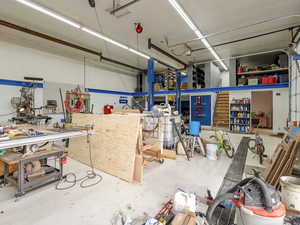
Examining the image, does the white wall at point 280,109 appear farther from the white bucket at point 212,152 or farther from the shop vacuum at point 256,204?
the shop vacuum at point 256,204

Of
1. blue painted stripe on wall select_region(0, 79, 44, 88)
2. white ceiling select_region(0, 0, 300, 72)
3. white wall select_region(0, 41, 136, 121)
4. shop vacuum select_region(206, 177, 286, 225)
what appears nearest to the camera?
shop vacuum select_region(206, 177, 286, 225)

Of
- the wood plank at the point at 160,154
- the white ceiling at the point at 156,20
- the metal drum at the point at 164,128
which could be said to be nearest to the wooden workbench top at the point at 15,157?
the wood plank at the point at 160,154

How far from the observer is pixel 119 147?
309cm

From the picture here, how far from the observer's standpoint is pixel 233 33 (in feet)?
20.0

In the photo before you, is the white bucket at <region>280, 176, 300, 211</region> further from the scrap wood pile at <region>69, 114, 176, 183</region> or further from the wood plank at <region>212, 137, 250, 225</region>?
the scrap wood pile at <region>69, 114, 176, 183</region>

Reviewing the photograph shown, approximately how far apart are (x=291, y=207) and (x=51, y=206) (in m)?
3.38

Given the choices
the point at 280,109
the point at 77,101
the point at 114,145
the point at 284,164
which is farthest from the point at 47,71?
the point at 280,109

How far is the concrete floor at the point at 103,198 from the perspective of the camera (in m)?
1.95

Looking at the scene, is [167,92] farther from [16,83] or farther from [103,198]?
[103,198]

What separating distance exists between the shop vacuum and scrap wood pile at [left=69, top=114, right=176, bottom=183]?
5.68 ft

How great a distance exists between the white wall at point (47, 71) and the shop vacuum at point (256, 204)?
27.9 feet

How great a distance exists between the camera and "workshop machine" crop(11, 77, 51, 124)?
572 cm

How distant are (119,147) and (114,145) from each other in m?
0.16

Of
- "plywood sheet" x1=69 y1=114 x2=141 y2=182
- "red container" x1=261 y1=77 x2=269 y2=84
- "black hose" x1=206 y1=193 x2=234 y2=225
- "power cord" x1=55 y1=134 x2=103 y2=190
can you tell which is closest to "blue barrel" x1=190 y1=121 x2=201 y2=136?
"plywood sheet" x1=69 y1=114 x2=141 y2=182
